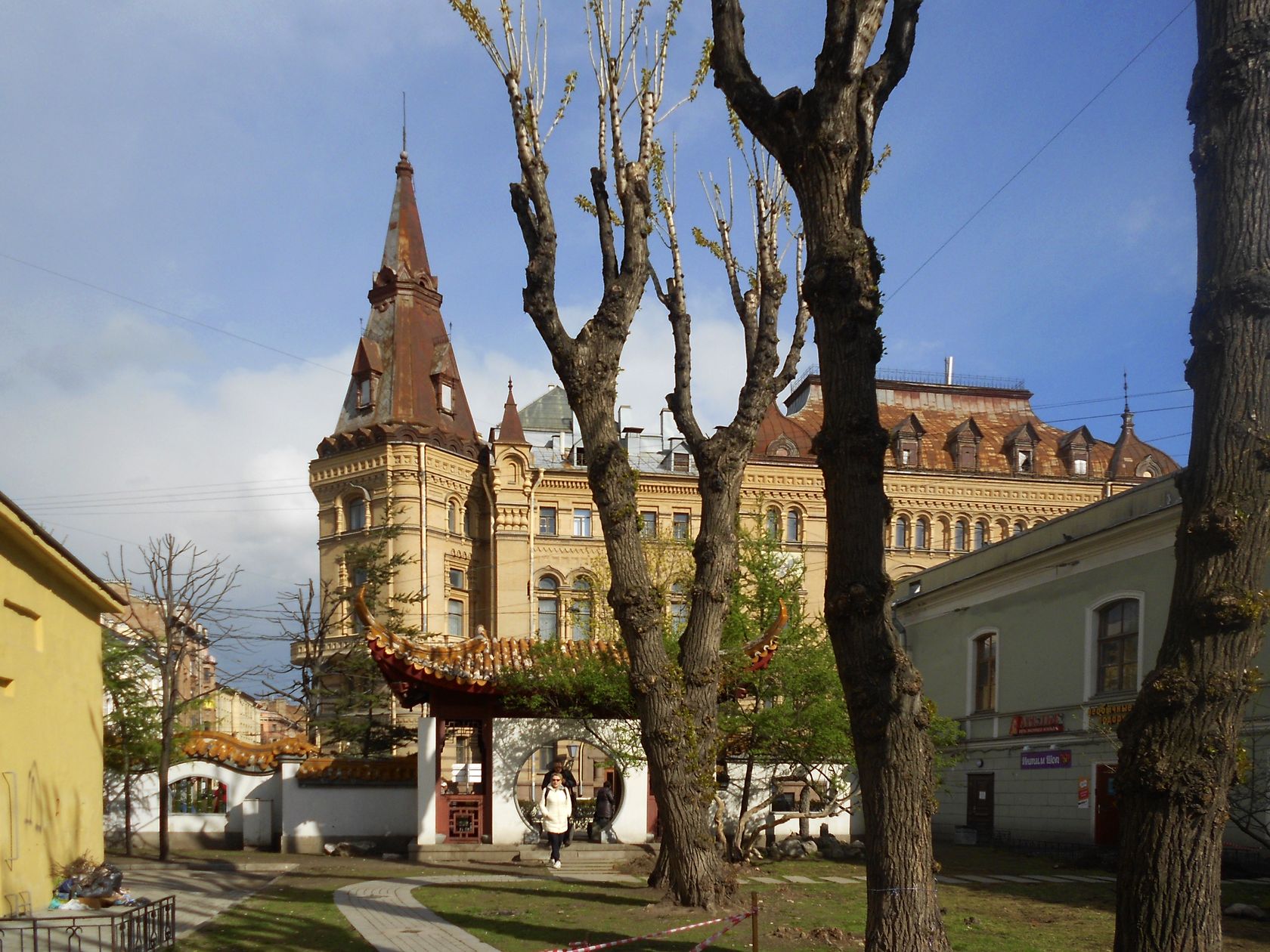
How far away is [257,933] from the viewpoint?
1126 cm

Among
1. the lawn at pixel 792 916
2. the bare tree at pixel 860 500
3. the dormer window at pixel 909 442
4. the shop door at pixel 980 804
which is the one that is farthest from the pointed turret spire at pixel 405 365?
the bare tree at pixel 860 500

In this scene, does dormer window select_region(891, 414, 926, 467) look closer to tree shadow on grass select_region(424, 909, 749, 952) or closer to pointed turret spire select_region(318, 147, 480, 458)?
pointed turret spire select_region(318, 147, 480, 458)

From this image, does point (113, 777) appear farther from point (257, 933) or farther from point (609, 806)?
point (257, 933)

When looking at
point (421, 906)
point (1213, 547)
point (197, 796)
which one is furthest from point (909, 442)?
point (1213, 547)

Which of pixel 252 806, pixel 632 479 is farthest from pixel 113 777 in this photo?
pixel 632 479

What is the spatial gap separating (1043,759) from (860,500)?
19.6 metres

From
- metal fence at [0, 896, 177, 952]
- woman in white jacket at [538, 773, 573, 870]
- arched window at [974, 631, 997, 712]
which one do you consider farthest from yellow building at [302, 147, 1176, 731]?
metal fence at [0, 896, 177, 952]

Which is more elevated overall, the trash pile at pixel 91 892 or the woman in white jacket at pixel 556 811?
the trash pile at pixel 91 892

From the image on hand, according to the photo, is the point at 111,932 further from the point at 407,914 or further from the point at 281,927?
the point at 407,914

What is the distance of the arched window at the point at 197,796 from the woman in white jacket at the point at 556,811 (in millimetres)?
8165

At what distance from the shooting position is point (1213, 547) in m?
5.77

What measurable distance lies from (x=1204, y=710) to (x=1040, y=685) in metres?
20.7

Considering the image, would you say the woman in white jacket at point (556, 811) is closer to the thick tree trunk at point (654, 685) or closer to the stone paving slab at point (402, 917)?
the stone paving slab at point (402, 917)

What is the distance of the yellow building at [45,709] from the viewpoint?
11.1 metres
